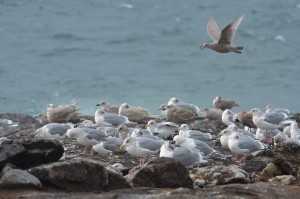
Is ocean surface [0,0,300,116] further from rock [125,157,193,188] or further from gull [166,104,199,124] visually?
rock [125,157,193,188]

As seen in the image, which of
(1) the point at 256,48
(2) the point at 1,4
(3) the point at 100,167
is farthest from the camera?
(2) the point at 1,4

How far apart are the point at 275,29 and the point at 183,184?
49142 millimetres

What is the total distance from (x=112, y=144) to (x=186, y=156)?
213 cm

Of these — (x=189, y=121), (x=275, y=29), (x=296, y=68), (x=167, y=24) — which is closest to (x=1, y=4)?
(x=167, y=24)

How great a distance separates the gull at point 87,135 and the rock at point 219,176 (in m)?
3.86

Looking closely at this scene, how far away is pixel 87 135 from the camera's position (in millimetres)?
15125

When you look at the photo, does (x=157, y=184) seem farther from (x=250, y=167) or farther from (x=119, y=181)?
(x=250, y=167)

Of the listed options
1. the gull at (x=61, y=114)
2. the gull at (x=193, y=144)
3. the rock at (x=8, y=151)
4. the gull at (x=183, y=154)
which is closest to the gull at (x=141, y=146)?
the gull at (x=193, y=144)

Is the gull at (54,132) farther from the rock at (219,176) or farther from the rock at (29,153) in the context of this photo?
the rock at (219,176)

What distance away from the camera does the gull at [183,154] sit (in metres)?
13.0

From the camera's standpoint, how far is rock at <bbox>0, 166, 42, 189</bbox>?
33.5 ft

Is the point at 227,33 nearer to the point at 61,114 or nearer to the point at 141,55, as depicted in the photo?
the point at 61,114

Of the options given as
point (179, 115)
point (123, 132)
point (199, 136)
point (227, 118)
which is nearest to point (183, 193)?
point (199, 136)

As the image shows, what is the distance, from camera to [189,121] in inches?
786
